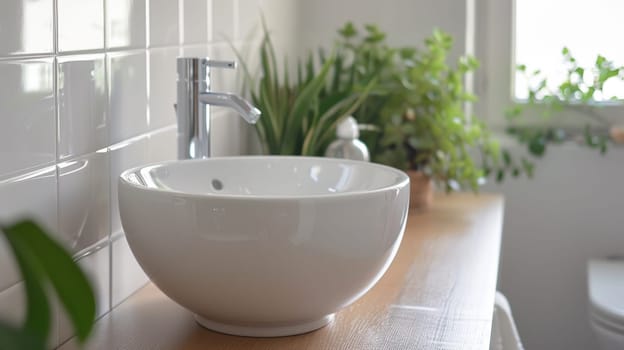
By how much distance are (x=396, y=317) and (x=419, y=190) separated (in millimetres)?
794

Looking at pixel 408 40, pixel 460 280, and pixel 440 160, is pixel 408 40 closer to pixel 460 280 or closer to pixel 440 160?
pixel 440 160

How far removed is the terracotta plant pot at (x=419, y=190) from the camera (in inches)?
75.5

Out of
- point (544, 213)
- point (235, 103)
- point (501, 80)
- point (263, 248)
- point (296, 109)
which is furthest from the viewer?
point (501, 80)

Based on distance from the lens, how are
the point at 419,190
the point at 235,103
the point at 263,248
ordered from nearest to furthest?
the point at 263,248
the point at 235,103
the point at 419,190

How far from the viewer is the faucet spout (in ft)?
3.99

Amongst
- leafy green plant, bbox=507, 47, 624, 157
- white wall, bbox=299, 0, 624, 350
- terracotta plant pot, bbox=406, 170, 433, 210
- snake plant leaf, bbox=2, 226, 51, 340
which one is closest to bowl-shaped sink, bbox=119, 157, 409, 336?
snake plant leaf, bbox=2, 226, 51, 340

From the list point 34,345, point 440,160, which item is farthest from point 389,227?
point 440,160

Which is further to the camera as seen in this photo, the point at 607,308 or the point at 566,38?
the point at 566,38

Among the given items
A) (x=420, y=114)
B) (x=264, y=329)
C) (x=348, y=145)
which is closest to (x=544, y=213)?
(x=420, y=114)

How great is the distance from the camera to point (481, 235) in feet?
5.57

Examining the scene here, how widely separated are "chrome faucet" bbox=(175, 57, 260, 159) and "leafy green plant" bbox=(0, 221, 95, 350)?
Answer: 2.71ft

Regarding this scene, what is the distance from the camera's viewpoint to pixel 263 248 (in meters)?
0.94

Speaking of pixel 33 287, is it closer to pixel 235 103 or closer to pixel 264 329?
pixel 264 329

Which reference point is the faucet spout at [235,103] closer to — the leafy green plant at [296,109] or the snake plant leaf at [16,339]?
the leafy green plant at [296,109]
